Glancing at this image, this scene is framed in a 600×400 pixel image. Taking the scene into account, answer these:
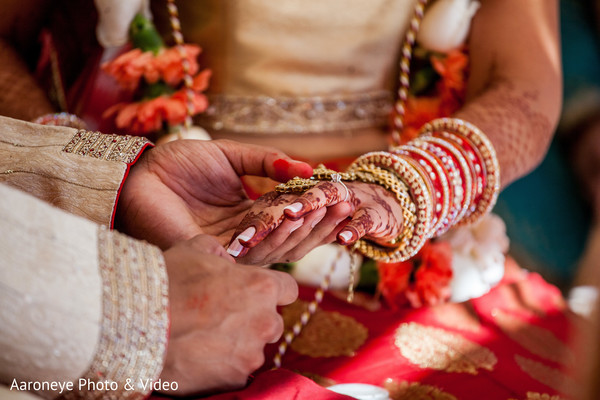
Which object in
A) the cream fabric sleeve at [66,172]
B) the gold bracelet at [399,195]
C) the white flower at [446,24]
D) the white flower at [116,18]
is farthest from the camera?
the white flower at [446,24]

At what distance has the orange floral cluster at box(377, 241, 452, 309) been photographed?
106 cm

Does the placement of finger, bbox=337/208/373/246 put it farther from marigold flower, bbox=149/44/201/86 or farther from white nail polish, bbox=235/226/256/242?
marigold flower, bbox=149/44/201/86

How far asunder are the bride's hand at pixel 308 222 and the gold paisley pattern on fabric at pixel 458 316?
29 centimetres

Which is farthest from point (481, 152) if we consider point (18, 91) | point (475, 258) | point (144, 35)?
point (18, 91)

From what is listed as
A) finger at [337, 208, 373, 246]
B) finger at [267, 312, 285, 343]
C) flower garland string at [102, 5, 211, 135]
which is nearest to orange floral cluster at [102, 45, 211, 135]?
flower garland string at [102, 5, 211, 135]

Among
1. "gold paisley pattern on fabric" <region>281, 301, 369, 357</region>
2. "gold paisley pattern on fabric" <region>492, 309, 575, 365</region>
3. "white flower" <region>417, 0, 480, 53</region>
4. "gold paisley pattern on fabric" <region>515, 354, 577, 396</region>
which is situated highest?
"white flower" <region>417, 0, 480, 53</region>

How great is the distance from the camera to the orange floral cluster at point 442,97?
1.22 metres

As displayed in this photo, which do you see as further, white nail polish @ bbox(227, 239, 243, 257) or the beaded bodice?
the beaded bodice

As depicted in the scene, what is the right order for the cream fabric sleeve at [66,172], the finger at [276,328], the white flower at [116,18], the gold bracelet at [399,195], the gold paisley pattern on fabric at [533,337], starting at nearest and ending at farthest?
the finger at [276,328]
the cream fabric sleeve at [66,172]
the gold bracelet at [399,195]
the gold paisley pattern on fabric at [533,337]
the white flower at [116,18]

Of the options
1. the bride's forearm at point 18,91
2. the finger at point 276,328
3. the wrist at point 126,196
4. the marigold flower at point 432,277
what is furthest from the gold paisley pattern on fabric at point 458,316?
the bride's forearm at point 18,91

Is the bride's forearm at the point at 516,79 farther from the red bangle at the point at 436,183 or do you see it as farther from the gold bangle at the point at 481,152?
the red bangle at the point at 436,183

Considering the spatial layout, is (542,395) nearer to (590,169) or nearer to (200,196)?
(200,196)

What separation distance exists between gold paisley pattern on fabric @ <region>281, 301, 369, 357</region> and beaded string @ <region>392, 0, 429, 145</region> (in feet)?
1.42

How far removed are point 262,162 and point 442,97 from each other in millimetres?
627
